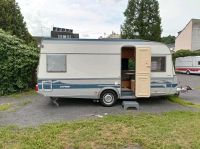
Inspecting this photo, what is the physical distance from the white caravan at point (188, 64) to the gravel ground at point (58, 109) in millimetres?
21005

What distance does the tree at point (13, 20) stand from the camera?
22.5 m

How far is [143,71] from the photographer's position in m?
12.3

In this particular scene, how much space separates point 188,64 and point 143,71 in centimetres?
2523

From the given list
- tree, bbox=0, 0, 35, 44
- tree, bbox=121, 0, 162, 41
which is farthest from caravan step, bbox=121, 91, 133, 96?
tree, bbox=121, 0, 162, 41

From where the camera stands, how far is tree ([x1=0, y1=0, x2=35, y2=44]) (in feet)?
74.0

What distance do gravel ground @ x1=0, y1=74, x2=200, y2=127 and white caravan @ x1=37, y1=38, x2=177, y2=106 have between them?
543 millimetres

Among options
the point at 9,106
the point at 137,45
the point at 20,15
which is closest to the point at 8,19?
the point at 20,15

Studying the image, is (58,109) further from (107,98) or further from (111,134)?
(111,134)

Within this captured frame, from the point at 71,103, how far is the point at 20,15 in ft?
45.7

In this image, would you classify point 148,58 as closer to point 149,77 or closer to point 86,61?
point 149,77

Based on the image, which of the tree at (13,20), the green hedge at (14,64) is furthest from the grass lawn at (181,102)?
the tree at (13,20)

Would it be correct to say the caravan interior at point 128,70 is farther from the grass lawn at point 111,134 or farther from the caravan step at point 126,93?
the grass lawn at point 111,134

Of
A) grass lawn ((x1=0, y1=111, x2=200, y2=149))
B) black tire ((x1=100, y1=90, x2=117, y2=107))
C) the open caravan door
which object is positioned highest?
the open caravan door

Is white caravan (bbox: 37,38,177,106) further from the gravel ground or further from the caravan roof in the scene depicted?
the gravel ground
